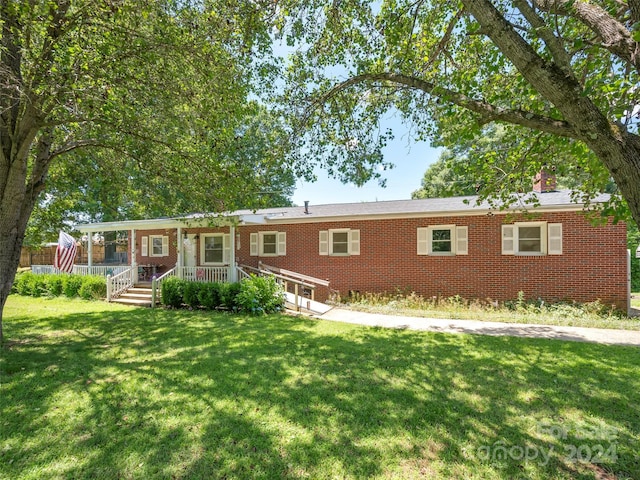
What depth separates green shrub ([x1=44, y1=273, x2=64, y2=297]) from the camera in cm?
1296

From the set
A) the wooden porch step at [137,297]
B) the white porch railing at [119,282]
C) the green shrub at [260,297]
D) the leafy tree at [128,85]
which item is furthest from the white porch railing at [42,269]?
the green shrub at [260,297]

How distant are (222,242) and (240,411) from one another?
38.4 feet

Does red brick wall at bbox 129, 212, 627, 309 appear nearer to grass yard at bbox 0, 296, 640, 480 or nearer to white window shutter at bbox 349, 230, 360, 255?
white window shutter at bbox 349, 230, 360, 255

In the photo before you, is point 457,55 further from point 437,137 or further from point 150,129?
point 150,129

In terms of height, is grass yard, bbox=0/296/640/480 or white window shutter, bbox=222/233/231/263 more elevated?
white window shutter, bbox=222/233/231/263

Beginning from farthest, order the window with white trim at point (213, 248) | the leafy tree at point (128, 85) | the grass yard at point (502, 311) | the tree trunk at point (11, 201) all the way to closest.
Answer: the window with white trim at point (213, 248) → the grass yard at point (502, 311) → the tree trunk at point (11, 201) → the leafy tree at point (128, 85)

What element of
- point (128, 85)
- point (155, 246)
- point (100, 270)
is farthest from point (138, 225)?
point (128, 85)

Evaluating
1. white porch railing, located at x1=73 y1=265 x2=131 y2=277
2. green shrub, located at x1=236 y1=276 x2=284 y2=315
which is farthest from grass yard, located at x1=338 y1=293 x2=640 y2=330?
white porch railing, located at x1=73 y1=265 x2=131 y2=277

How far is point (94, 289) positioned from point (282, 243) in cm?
754

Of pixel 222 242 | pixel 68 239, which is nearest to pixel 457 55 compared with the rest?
pixel 222 242

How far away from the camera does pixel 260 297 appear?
9.30 m

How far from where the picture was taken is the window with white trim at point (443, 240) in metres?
10.7

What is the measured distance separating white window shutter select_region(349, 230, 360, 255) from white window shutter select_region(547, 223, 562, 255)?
6.20m

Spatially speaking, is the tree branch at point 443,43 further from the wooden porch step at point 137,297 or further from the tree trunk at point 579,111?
the wooden porch step at point 137,297
